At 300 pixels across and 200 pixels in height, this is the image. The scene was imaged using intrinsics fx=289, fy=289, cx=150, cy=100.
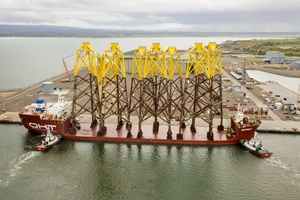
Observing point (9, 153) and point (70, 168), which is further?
point (9, 153)

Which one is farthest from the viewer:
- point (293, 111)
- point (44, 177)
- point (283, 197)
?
point (293, 111)

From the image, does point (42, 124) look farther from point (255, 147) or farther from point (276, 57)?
point (276, 57)

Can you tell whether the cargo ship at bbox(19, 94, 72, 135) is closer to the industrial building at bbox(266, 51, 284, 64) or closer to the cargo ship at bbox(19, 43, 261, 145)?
the cargo ship at bbox(19, 43, 261, 145)

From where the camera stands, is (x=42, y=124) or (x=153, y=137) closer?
(x=153, y=137)

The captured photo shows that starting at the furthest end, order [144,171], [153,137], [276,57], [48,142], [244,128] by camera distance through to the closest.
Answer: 1. [276,57]
2. [153,137]
3. [244,128]
4. [48,142]
5. [144,171]

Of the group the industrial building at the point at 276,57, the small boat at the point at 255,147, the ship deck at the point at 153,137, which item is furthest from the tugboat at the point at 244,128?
the industrial building at the point at 276,57

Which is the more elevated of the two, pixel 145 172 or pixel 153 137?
pixel 153 137

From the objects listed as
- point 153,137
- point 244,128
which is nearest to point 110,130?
point 153,137

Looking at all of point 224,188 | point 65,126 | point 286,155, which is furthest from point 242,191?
point 65,126

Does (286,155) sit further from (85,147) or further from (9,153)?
(9,153)
